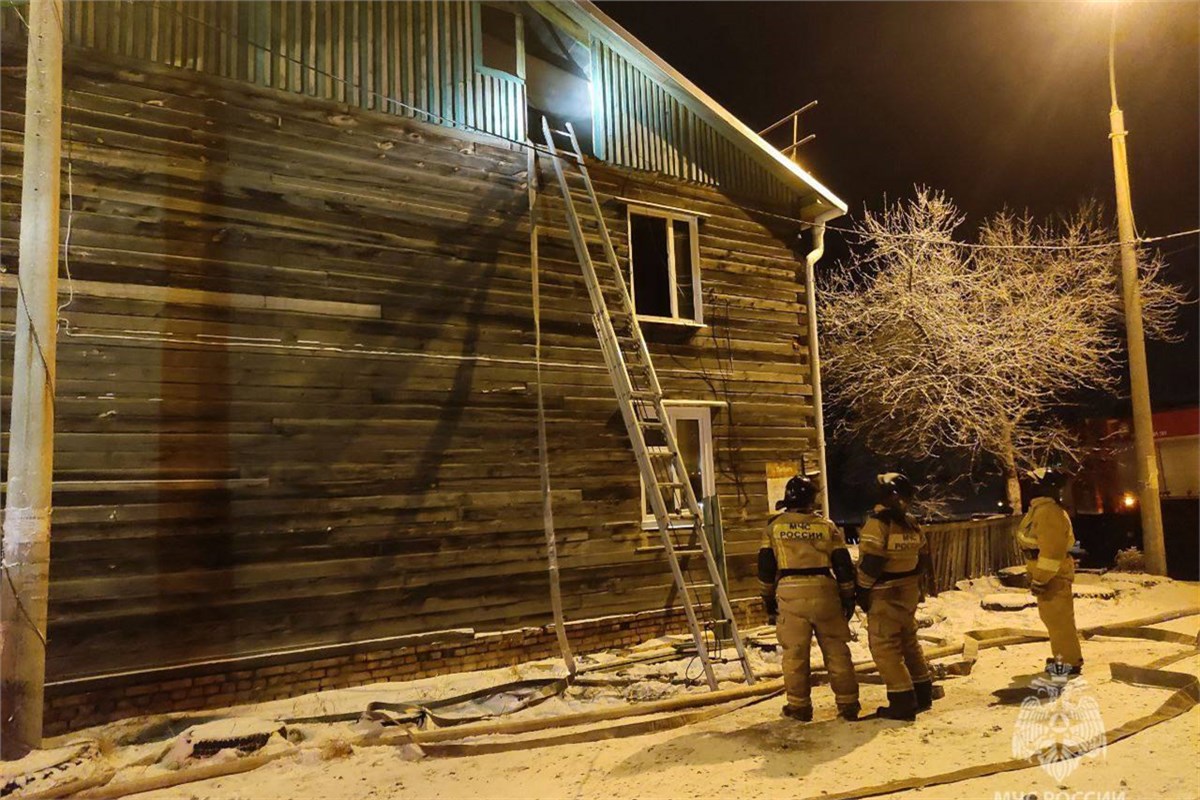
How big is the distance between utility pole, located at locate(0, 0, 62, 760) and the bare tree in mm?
16052

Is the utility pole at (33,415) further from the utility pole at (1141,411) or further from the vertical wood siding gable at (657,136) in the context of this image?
the utility pole at (1141,411)

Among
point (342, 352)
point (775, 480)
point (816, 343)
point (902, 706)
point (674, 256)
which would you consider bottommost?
point (902, 706)

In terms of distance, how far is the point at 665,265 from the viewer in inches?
393

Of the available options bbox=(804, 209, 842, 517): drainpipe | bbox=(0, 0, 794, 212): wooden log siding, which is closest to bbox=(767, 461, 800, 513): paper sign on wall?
bbox=(804, 209, 842, 517): drainpipe

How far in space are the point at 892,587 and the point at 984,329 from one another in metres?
14.2

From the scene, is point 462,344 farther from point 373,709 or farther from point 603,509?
point 373,709

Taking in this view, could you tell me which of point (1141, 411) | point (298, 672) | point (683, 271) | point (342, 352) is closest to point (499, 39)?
point (683, 271)

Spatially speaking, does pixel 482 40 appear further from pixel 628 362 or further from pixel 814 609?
pixel 814 609

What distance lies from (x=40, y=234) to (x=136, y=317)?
1215 mm

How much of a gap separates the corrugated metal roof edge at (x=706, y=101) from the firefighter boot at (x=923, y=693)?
721 cm

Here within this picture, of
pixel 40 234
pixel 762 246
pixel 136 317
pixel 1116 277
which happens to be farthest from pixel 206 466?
pixel 1116 277

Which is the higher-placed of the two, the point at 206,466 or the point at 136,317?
the point at 136,317

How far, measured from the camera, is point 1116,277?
18.1 m

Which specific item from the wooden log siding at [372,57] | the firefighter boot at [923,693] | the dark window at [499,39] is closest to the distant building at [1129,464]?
the firefighter boot at [923,693]
